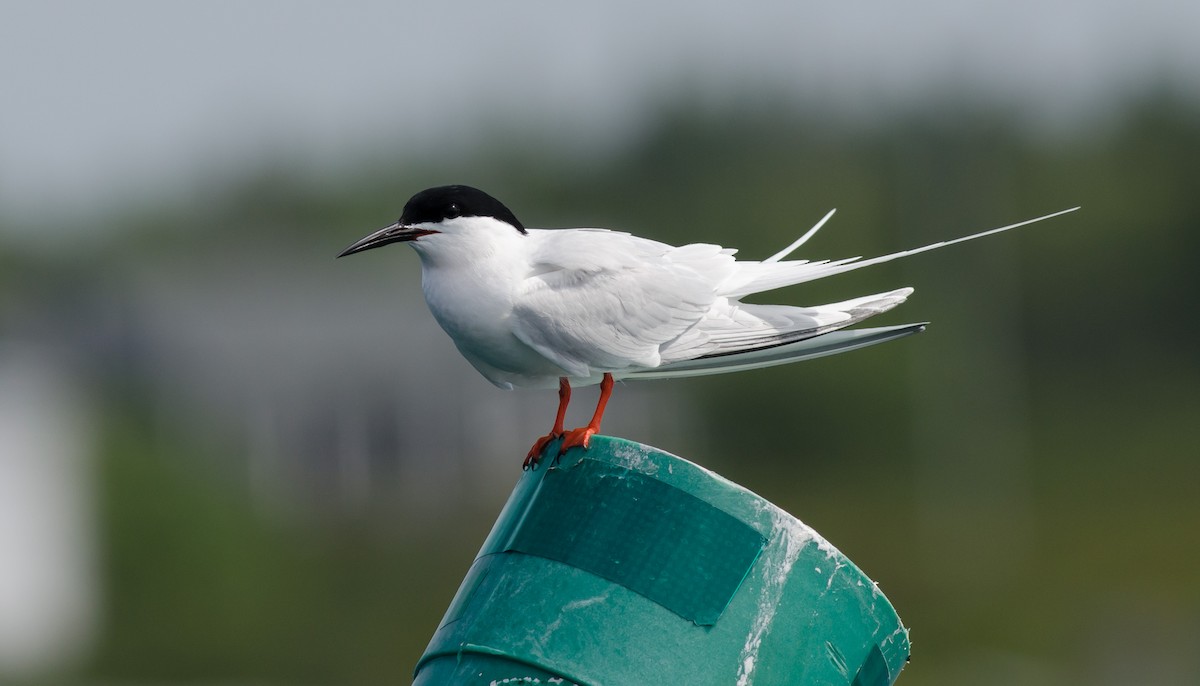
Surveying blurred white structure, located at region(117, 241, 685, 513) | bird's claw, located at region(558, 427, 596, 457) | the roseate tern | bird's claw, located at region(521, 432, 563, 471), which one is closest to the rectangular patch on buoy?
bird's claw, located at region(558, 427, 596, 457)

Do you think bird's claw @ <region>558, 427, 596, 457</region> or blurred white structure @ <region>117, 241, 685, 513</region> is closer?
bird's claw @ <region>558, 427, 596, 457</region>

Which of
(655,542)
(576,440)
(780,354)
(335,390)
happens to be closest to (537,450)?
(576,440)

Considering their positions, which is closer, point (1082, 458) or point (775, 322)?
point (775, 322)

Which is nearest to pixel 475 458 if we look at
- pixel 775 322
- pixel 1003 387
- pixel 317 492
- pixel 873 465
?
pixel 317 492

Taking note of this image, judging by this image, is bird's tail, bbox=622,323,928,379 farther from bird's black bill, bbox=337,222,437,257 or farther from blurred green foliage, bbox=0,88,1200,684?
blurred green foliage, bbox=0,88,1200,684

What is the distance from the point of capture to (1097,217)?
2277 inches

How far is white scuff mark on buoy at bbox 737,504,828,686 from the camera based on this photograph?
3.20 metres

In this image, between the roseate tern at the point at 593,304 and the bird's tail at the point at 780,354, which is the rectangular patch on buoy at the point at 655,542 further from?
the bird's tail at the point at 780,354

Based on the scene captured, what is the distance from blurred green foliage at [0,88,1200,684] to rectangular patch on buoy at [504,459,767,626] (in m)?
24.0

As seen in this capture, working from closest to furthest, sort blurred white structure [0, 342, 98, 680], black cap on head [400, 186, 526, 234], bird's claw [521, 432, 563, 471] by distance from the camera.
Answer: bird's claw [521, 432, 563, 471]
black cap on head [400, 186, 526, 234]
blurred white structure [0, 342, 98, 680]

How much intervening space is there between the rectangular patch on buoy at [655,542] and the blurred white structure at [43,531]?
31.5m

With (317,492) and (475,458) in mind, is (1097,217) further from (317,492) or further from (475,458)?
(317,492)

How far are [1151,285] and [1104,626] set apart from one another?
2506cm

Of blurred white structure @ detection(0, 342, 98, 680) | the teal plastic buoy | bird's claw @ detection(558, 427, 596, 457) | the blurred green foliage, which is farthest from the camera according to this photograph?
the blurred green foliage
